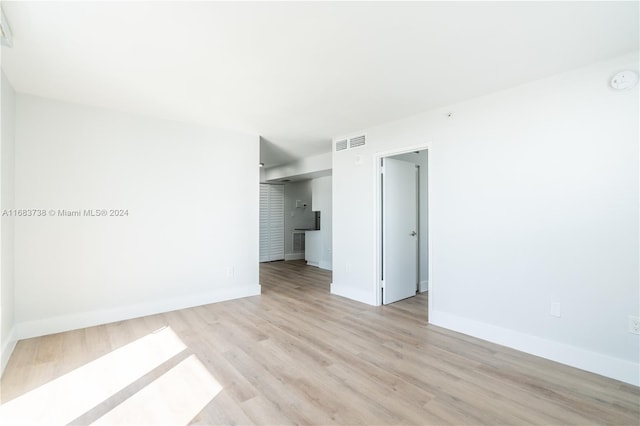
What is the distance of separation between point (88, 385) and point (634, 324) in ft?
13.6

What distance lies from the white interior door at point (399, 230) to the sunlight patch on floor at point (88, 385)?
282 centimetres

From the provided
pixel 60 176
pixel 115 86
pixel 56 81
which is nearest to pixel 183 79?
pixel 115 86

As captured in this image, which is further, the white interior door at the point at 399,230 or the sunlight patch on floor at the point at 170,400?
the white interior door at the point at 399,230

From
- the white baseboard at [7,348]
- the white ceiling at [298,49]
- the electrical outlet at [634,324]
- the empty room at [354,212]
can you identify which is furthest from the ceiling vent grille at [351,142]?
the white baseboard at [7,348]

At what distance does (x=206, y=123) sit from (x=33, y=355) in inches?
123

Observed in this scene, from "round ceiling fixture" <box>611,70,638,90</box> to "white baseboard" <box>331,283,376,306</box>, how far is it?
333 centimetres

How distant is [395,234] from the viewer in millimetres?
4359

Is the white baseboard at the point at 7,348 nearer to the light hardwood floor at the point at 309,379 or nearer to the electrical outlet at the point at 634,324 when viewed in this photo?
the light hardwood floor at the point at 309,379

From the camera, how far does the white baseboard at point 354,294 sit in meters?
4.27

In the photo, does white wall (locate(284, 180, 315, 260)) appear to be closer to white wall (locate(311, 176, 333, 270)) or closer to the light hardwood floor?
white wall (locate(311, 176, 333, 270))

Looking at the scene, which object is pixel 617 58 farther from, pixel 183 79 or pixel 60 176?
pixel 60 176

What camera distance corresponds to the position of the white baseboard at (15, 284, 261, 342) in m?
3.08

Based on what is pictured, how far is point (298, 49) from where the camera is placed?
7.39 ft

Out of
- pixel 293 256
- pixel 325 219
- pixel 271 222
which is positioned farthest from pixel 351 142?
pixel 293 256
